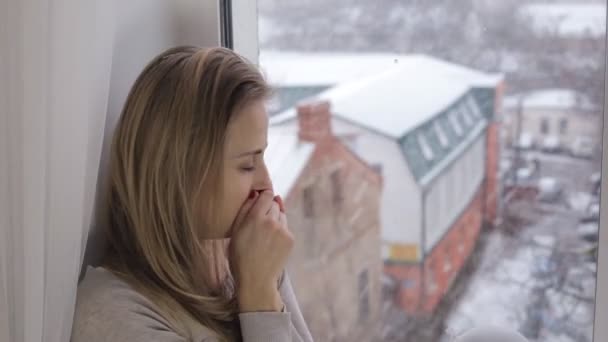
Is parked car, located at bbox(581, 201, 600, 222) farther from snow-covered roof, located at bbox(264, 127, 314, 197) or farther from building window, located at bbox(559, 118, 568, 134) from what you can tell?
snow-covered roof, located at bbox(264, 127, 314, 197)

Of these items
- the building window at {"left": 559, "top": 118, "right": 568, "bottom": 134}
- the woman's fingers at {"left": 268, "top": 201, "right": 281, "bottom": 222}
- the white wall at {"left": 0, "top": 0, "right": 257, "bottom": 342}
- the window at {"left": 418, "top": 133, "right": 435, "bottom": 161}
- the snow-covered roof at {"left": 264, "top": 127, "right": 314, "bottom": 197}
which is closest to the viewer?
the white wall at {"left": 0, "top": 0, "right": 257, "bottom": 342}

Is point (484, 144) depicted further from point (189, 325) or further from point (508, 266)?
point (189, 325)

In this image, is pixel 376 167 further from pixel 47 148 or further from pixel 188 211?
pixel 47 148

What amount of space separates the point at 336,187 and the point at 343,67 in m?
0.21

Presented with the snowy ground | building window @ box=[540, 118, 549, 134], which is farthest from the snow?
building window @ box=[540, 118, 549, 134]

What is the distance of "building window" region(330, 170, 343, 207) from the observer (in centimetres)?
139

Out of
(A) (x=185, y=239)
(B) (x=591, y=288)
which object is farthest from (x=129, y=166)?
(B) (x=591, y=288)

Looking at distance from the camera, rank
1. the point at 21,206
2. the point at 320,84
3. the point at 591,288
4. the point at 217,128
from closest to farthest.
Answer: the point at 21,206 → the point at 217,128 → the point at 591,288 → the point at 320,84

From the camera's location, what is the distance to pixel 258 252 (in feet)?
3.51

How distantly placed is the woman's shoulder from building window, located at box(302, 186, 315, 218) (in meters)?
0.47

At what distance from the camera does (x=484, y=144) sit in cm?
126

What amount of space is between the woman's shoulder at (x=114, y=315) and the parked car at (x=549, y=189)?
60 centimetres

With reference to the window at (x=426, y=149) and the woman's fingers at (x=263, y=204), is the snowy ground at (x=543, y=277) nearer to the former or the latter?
the window at (x=426, y=149)

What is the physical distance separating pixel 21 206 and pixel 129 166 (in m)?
0.16
